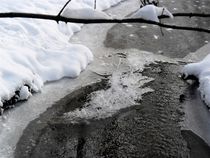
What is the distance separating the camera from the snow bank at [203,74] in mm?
→ 6602

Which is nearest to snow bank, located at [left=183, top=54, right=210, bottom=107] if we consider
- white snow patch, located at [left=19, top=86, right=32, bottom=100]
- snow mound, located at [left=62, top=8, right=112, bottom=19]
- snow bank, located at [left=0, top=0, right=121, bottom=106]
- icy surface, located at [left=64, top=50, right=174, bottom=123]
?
icy surface, located at [left=64, top=50, right=174, bottom=123]

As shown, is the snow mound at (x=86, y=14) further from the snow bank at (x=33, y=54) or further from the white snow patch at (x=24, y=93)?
the white snow patch at (x=24, y=93)

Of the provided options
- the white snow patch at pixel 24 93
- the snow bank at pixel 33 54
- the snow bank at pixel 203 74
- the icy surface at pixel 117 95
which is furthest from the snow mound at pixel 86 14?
the snow bank at pixel 203 74

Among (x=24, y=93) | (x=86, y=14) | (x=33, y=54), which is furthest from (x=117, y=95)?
(x=86, y=14)

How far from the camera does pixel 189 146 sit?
5383mm

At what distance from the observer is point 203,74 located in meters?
7.18

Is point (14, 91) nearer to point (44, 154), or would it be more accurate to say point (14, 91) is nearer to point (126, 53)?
point (44, 154)

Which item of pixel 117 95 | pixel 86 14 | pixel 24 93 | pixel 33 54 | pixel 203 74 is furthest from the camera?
pixel 33 54

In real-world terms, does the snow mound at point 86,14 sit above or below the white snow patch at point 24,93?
above

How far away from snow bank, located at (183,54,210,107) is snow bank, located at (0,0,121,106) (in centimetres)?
209

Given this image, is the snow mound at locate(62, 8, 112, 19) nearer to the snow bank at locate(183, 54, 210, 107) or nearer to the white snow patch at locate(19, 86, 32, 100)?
the white snow patch at locate(19, 86, 32, 100)

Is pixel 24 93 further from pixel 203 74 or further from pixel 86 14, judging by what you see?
pixel 86 14

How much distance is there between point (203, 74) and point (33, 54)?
3.39 meters

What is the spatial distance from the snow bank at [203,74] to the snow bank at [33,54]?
6.85 feet
